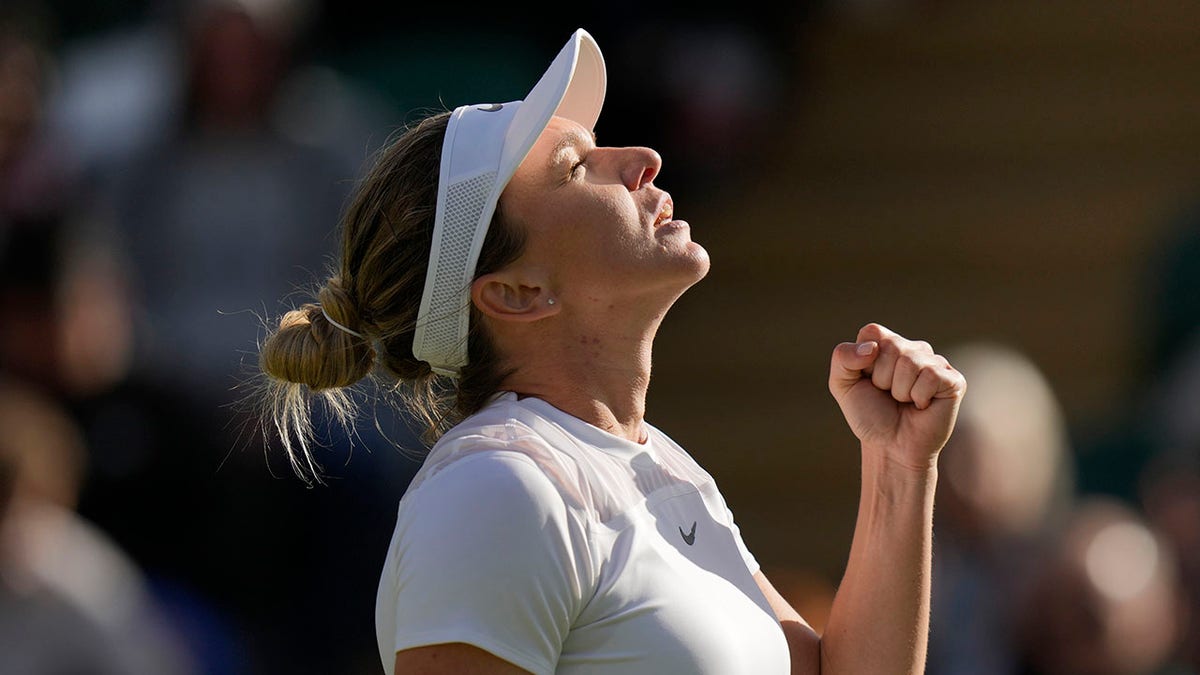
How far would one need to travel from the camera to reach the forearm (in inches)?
90.4

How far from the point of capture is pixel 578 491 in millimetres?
1990

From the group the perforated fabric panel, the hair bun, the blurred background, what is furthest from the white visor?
the blurred background

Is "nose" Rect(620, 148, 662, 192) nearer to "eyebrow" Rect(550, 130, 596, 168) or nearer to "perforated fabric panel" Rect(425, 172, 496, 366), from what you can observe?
"eyebrow" Rect(550, 130, 596, 168)

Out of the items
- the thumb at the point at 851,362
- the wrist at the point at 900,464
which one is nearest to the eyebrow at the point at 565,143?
the thumb at the point at 851,362

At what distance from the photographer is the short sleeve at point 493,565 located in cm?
186

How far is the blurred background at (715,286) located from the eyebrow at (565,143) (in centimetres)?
138

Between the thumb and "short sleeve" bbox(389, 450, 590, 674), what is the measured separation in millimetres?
525

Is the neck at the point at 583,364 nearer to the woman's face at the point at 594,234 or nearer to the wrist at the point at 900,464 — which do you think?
the woman's face at the point at 594,234

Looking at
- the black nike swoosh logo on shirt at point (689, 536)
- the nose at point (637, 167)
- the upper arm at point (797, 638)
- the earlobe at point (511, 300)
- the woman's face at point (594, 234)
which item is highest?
the nose at point (637, 167)

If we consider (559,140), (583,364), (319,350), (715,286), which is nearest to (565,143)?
(559,140)

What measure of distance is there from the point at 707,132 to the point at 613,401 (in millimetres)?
4419

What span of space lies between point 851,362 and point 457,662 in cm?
74

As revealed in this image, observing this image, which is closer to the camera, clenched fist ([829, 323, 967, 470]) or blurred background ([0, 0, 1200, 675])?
clenched fist ([829, 323, 967, 470])

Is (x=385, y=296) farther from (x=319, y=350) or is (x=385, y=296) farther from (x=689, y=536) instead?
(x=689, y=536)
